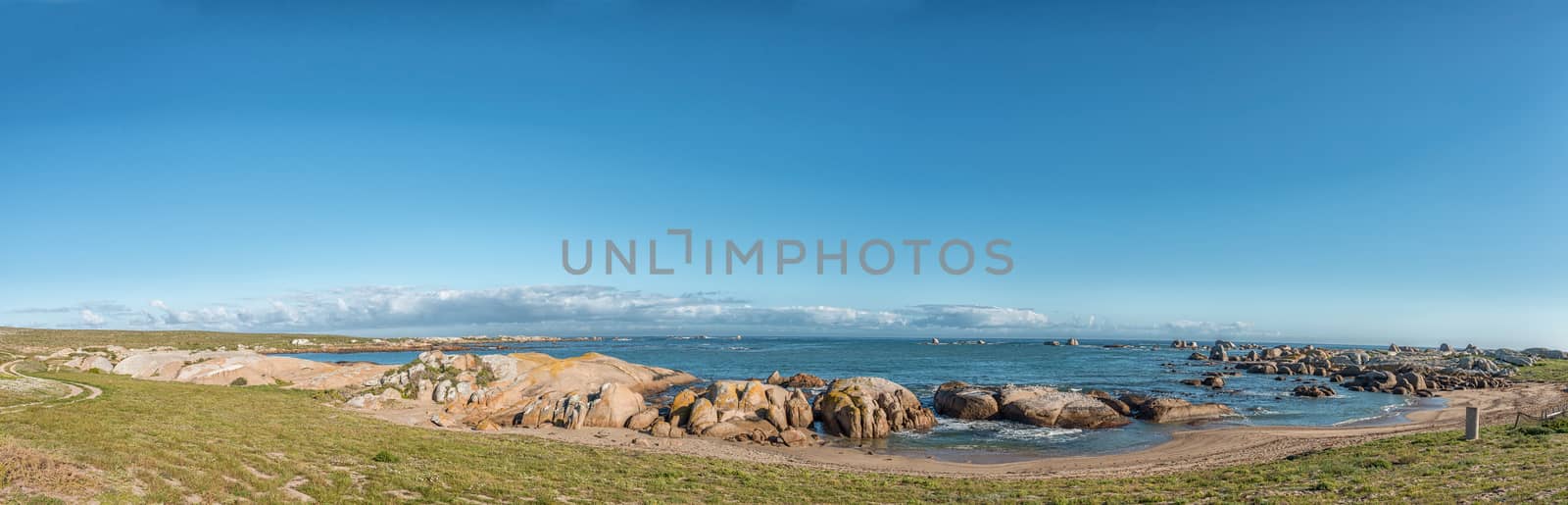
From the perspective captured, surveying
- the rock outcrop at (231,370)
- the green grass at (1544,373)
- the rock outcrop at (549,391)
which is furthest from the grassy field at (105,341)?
the green grass at (1544,373)

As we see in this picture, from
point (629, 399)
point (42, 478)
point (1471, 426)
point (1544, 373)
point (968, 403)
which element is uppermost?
point (42, 478)

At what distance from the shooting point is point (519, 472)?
18.7 meters

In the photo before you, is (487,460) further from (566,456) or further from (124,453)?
(124,453)

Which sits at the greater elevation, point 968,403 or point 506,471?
point 506,471

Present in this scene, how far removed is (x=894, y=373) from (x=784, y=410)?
46.3 metres

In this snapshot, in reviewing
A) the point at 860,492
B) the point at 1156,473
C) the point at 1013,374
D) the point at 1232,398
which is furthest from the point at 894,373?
the point at 860,492

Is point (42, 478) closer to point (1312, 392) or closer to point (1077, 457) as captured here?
point (1077, 457)

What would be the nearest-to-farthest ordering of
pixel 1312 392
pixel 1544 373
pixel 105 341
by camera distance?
pixel 1312 392, pixel 1544 373, pixel 105 341

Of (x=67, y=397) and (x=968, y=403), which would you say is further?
(x=968, y=403)

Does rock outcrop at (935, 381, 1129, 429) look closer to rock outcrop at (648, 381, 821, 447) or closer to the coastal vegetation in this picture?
rock outcrop at (648, 381, 821, 447)

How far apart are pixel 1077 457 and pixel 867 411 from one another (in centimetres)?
1082

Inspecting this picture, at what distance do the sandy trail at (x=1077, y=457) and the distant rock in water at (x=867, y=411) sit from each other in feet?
11.8

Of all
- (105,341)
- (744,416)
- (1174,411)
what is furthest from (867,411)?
(105,341)

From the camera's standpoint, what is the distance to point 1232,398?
54688mm
